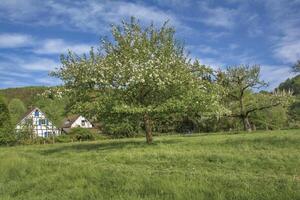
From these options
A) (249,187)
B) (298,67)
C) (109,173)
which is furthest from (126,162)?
(298,67)

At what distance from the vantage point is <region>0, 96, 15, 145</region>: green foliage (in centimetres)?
5838

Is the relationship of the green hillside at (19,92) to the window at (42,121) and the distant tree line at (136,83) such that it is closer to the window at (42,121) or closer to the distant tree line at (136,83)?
the window at (42,121)

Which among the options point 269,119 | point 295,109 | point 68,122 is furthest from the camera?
point 68,122

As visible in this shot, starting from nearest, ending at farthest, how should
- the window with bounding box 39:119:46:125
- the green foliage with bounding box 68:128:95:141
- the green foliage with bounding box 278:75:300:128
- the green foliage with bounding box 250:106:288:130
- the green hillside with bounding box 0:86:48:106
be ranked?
the green foliage with bounding box 278:75:300:128 < the green foliage with bounding box 250:106:288:130 < the green foliage with bounding box 68:128:95:141 < the window with bounding box 39:119:46:125 < the green hillside with bounding box 0:86:48:106

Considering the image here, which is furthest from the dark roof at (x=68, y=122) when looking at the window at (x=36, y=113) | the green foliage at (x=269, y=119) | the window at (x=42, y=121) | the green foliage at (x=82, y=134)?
the green foliage at (x=269, y=119)

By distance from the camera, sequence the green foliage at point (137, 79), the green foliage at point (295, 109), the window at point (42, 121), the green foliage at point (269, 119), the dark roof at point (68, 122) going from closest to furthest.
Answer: the green foliage at point (137, 79)
the green foliage at point (295, 109)
the green foliage at point (269, 119)
the window at point (42, 121)
the dark roof at point (68, 122)

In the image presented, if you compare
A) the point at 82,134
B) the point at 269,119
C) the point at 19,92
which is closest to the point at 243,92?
the point at 269,119

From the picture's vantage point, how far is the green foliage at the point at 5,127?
58.4m

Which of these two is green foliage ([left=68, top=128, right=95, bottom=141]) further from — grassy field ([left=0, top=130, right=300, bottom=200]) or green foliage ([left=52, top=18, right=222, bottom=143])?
grassy field ([left=0, top=130, right=300, bottom=200])

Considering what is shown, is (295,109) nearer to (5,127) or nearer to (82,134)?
(82,134)

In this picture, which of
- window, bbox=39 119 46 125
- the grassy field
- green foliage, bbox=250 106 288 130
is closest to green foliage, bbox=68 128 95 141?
window, bbox=39 119 46 125

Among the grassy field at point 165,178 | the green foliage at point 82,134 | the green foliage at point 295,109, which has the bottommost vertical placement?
the grassy field at point 165,178

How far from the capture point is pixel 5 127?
5897 centimetres

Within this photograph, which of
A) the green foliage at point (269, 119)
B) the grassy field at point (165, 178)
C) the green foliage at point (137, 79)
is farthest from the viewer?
the green foliage at point (269, 119)
